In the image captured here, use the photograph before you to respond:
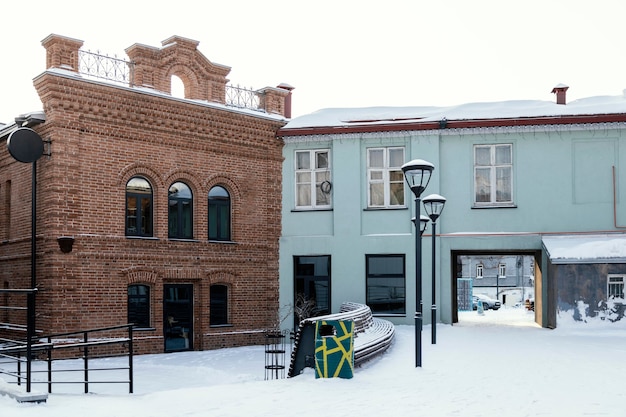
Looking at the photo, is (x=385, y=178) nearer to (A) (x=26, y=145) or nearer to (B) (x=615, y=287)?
(B) (x=615, y=287)

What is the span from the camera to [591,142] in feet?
67.2

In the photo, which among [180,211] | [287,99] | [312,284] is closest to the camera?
[180,211]

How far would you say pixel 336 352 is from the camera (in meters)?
10.8

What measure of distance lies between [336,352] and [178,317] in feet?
33.0

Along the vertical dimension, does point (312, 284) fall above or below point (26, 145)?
below

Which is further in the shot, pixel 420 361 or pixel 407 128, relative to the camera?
pixel 407 128

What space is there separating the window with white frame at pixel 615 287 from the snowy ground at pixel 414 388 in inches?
86.6

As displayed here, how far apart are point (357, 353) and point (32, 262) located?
375 inches

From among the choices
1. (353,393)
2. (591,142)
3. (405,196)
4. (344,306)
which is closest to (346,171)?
(405,196)

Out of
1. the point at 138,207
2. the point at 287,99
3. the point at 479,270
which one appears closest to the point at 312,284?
the point at 138,207

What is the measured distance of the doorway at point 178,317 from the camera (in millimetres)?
19594

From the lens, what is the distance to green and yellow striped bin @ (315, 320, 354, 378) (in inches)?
423

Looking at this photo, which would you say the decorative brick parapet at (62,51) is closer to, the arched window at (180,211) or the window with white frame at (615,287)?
the arched window at (180,211)

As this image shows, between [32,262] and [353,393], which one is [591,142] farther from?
[32,262]
